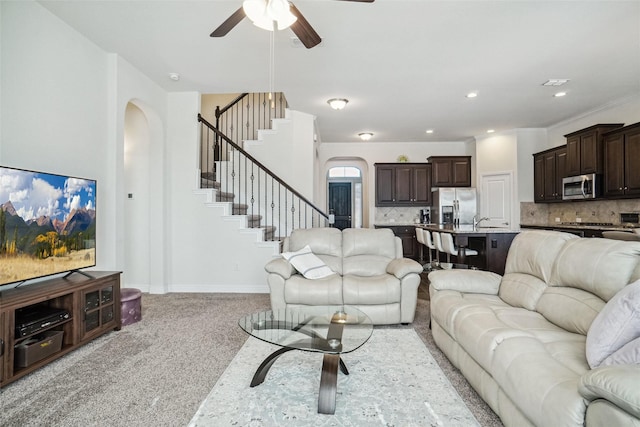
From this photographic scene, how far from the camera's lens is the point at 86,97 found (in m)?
3.28

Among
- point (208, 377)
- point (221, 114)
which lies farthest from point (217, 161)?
point (208, 377)

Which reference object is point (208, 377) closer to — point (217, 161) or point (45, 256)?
point (45, 256)

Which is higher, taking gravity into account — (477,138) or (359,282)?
(477,138)

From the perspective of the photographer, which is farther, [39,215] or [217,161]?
[217,161]

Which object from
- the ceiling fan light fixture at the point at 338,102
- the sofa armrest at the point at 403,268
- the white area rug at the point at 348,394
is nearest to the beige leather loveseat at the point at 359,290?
the sofa armrest at the point at 403,268

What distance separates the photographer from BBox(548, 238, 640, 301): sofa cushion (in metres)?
1.75

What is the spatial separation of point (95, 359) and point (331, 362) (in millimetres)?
1986

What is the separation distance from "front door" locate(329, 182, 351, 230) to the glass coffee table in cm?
688

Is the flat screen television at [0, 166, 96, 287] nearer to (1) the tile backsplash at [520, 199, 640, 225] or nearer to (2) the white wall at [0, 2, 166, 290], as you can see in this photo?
(2) the white wall at [0, 2, 166, 290]

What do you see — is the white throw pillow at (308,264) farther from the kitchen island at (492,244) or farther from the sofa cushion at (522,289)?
the kitchen island at (492,244)

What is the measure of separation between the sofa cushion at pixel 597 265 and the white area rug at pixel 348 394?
104 cm

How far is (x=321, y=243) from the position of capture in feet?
12.8

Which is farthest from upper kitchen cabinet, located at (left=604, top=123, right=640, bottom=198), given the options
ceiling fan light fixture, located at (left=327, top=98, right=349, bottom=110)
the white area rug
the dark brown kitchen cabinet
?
the white area rug

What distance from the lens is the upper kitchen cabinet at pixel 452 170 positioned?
7.86 meters
